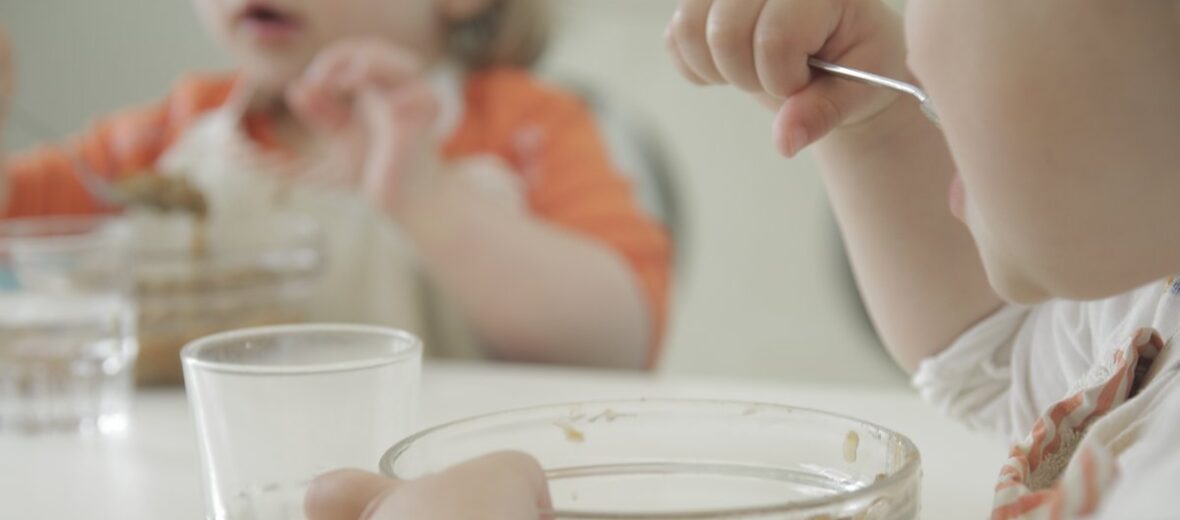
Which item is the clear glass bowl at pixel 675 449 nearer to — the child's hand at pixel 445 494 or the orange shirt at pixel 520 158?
the child's hand at pixel 445 494

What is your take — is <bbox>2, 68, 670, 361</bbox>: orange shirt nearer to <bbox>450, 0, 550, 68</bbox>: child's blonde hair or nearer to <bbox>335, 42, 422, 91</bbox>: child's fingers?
<bbox>450, 0, 550, 68</bbox>: child's blonde hair

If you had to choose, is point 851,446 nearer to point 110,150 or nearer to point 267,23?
point 267,23

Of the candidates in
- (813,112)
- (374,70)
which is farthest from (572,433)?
(374,70)

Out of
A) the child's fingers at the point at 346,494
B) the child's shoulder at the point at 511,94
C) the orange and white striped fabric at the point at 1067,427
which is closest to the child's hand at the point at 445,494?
the child's fingers at the point at 346,494

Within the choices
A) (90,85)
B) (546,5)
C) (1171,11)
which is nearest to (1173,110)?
(1171,11)

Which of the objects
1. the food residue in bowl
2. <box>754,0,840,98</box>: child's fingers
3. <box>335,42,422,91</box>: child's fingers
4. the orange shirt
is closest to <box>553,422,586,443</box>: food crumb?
the food residue in bowl

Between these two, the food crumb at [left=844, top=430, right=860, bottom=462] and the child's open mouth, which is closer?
the food crumb at [left=844, top=430, right=860, bottom=462]
